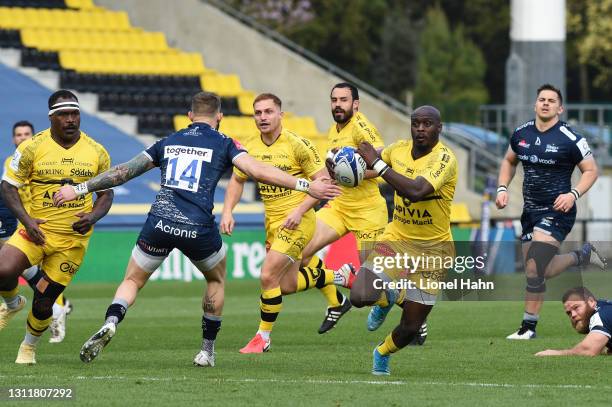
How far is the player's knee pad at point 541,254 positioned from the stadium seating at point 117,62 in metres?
16.8

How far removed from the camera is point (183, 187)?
11.5 meters

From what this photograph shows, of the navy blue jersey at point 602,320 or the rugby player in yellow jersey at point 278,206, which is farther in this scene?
the rugby player in yellow jersey at point 278,206

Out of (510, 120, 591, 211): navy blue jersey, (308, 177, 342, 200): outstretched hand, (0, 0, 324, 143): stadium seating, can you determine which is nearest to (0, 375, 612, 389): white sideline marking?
(308, 177, 342, 200): outstretched hand

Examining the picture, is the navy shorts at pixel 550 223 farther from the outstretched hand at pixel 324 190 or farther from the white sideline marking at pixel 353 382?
the outstretched hand at pixel 324 190

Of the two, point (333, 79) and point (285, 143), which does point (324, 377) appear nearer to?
point (285, 143)

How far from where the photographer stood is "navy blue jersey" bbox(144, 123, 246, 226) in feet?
37.7

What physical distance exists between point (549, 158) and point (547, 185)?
0.29m

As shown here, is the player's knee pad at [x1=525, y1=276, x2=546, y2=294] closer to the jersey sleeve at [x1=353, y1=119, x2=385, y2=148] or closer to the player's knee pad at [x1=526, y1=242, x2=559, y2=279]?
the player's knee pad at [x1=526, y1=242, x2=559, y2=279]

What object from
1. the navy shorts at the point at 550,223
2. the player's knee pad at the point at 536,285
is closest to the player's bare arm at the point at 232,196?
the navy shorts at the point at 550,223

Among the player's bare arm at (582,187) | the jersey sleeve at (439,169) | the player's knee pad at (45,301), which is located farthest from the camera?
the player's bare arm at (582,187)

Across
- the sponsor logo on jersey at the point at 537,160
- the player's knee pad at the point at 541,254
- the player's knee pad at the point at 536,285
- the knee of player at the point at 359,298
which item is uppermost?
the sponsor logo on jersey at the point at 537,160

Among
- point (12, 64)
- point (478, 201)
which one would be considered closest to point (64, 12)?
point (12, 64)

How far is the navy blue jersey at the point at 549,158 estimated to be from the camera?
575 inches

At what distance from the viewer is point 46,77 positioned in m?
32.0
